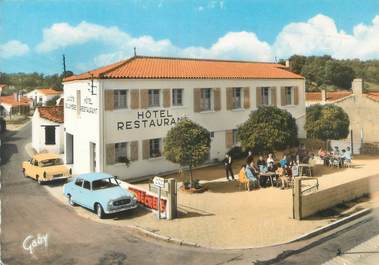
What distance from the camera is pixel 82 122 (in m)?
23.2

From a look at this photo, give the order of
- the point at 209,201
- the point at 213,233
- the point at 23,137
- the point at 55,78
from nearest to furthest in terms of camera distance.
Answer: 1. the point at 213,233
2. the point at 209,201
3. the point at 23,137
4. the point at 55,78

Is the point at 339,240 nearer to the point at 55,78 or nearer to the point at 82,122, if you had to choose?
the point at 82,122

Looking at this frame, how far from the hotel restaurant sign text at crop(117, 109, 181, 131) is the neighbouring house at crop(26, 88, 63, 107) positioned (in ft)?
132

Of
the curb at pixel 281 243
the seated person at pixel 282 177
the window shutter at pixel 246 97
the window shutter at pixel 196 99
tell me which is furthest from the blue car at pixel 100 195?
the window shutter at pixel 246 97

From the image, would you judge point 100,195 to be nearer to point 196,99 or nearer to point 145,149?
point 145,149

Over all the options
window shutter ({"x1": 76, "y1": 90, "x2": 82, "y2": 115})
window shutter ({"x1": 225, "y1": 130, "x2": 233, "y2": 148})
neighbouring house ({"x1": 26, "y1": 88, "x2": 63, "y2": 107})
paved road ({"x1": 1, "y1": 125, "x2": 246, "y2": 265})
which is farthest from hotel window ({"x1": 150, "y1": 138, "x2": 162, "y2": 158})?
neighbouring house ({"x1": 26, "y1": 88, "x2": 63, "y2": 107})

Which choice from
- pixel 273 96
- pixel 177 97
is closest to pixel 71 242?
pixel 177 97

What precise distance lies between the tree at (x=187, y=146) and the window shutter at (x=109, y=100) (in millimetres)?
3923

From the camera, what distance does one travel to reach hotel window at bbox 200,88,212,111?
25094 mm

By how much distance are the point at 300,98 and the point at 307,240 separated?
66.2ft

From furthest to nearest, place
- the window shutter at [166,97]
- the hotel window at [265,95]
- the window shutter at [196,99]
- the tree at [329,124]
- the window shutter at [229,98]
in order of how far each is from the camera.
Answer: the hotel window at [265,95] < the window shutter at [229,98] < the tree at [329,124] < the window shutter at [196,99] < the window shutter at [166,97]

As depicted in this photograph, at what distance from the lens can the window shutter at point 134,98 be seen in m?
21.6

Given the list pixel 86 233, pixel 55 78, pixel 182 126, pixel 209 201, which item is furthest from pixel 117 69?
pixel 55 78

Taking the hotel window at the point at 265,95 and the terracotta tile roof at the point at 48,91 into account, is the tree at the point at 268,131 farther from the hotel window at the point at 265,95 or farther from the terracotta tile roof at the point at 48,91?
the terracotta tile roof at the point at 48,91
